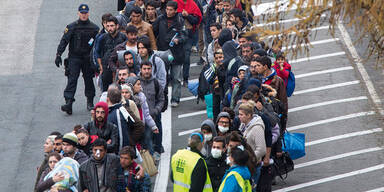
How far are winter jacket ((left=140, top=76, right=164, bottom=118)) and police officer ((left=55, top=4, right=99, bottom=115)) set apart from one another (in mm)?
3161

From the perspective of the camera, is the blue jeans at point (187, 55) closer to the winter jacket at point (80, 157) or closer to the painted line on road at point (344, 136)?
the painted line on road at point (344, 136)

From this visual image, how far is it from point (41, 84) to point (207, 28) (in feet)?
13.8

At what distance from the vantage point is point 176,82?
64.7 ft

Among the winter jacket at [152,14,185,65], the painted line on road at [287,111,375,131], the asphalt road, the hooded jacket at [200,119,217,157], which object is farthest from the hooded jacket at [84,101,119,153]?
the winter jacket at [152,14,185,65]

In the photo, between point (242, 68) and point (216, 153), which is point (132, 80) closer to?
point (242, 68)

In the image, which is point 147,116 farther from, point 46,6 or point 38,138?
point 46,6

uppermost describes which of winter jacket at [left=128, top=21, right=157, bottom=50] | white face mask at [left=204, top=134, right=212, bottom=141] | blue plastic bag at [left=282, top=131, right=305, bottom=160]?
winter jacket at [left=128, top=21, right=157, bottom=50]

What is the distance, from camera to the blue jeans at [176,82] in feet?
64.7

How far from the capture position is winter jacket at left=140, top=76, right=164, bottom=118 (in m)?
16.4

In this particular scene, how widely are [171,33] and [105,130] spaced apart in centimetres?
619

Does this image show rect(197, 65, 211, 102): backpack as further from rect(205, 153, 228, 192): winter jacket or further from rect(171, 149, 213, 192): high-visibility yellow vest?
rect(171, 149, 213, 192): high-visibility yellow vest

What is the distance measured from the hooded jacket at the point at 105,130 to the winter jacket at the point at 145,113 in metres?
1.63

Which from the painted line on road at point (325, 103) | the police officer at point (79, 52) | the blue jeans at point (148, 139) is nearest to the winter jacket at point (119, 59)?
the blue jeans at point (148, 139)

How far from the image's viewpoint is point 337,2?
11883 millimetres
